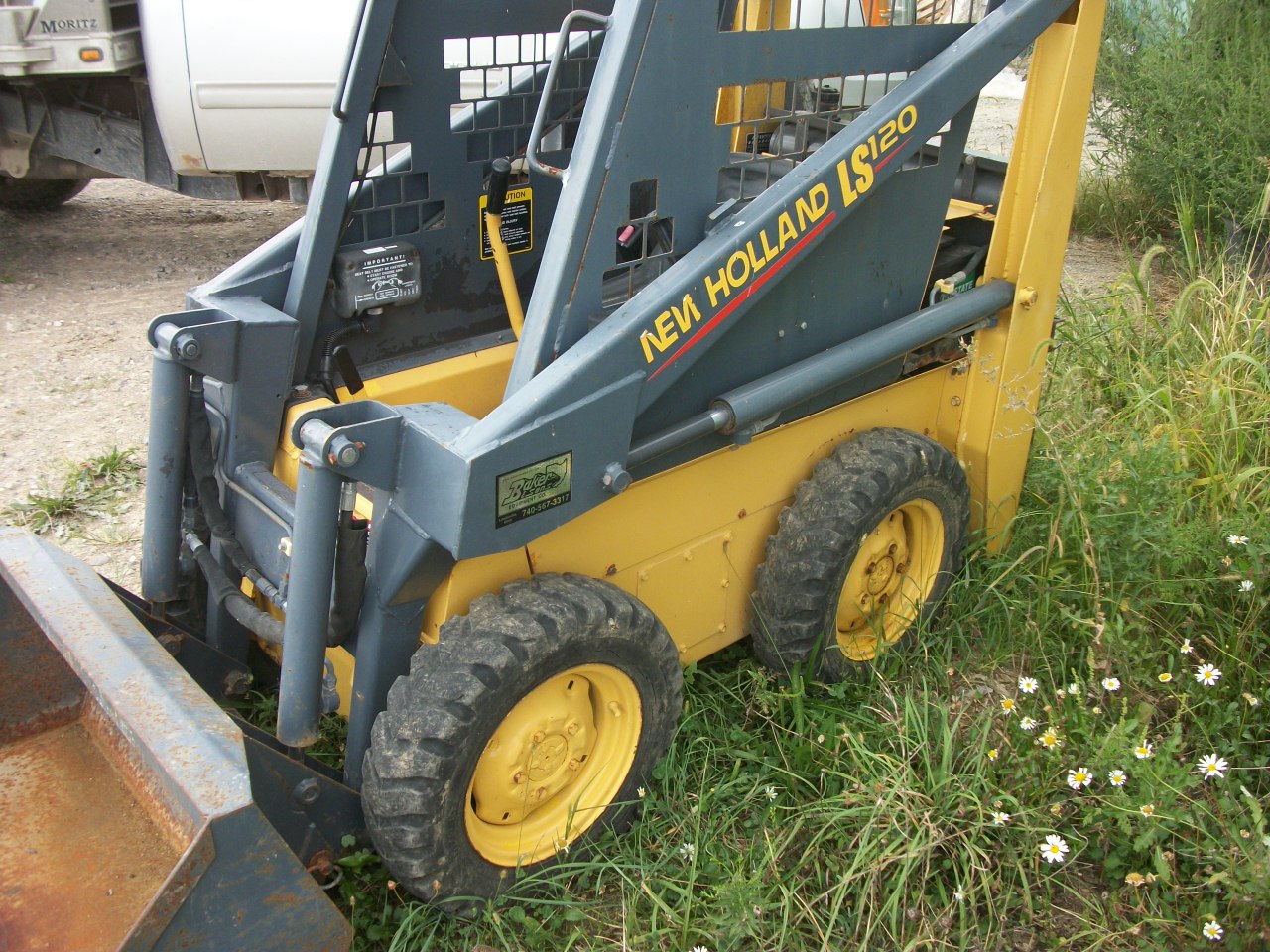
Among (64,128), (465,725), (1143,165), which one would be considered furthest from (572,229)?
(1143,165)

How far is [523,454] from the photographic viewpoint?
6.57 ft

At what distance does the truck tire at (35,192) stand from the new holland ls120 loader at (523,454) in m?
5.03

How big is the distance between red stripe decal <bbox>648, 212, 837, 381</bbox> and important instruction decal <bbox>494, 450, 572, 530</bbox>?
0.26 metres

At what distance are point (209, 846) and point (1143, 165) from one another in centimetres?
604

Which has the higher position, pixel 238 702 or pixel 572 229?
pixel 572 229

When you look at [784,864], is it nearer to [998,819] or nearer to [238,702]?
[998,819]

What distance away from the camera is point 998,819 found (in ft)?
7.80

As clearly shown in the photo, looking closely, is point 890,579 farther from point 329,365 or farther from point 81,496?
point 81,496

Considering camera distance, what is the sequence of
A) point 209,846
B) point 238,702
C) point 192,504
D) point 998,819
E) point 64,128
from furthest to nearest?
point 64,128, point 238,702, point 192,504, point 998,819, point 209,846

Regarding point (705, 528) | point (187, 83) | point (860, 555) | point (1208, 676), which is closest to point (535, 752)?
point (705, 528)

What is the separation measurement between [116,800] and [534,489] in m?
1.00

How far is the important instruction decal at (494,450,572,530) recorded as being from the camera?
2006mm

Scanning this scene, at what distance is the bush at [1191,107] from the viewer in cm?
554

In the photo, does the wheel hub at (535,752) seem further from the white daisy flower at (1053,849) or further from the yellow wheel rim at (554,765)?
the white daisy flower at (1053,849)
